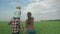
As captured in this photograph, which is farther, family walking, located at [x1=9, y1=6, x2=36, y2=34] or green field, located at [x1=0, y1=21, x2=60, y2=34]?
green field, located at [x1=0, y1=21, x2=60, y2=34]

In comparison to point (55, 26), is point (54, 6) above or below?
above

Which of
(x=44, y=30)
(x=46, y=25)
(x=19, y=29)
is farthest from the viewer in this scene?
(x=46, y=25)

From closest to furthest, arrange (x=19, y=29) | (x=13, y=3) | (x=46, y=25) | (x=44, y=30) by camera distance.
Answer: (x=19, y=29) < (x=13, y=3) < (x=44, y=30) < (x=46, y=25)

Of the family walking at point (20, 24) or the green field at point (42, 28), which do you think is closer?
the family walking at point (20, 24)

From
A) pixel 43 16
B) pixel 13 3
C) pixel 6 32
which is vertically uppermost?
pixel 13 3

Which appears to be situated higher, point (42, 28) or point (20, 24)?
point (20, 24)

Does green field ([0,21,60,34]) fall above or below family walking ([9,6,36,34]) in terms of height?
below

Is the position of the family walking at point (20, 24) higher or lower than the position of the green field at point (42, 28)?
higher

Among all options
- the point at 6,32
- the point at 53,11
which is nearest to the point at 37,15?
the point at 53,11

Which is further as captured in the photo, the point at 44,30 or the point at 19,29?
the point at 44,30

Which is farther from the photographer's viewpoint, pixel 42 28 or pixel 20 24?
pixel 42 28

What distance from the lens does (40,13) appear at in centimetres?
637

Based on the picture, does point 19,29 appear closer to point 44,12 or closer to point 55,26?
point 44,12

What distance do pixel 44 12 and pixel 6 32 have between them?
1.33 m
